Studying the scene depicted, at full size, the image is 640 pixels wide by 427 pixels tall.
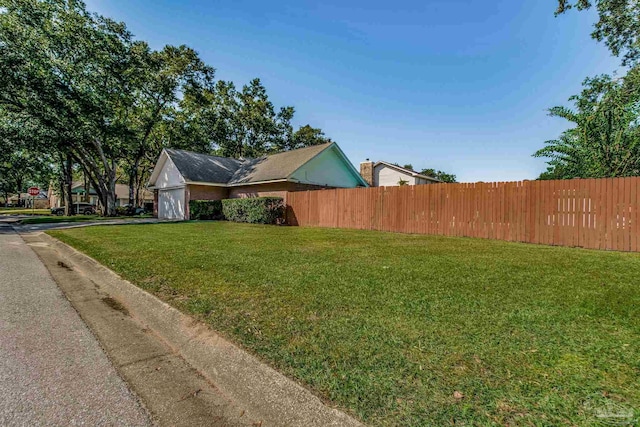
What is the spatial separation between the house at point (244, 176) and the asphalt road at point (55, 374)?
1484 centimetres

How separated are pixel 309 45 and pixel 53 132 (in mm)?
17986

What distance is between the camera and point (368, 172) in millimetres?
28031

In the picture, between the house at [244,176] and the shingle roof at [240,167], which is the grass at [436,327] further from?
the shingle roof at [240,167]

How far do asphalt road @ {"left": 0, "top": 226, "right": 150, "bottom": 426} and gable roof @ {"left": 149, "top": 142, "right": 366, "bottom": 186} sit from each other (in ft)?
50.4

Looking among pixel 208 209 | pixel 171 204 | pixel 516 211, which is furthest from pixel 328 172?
pixel 516 211

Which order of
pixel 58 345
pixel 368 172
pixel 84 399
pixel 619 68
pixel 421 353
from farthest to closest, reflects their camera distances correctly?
pixel 368 172
pixel 619 68
pixel 58 345
pixel 421 353
pixel 84 399

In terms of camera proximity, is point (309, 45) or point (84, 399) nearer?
point (84, 399)

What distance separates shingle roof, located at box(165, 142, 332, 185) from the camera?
66.0 ft

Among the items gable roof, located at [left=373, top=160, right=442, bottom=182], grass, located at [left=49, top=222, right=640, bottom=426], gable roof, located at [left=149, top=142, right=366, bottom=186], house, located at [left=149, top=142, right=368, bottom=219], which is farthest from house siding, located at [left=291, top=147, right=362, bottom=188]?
grass, located at [left=49, top=222, right=640, bottom=426]

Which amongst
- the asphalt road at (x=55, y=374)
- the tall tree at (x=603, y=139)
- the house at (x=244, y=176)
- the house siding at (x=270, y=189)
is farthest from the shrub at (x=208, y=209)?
the tall tree at (x=603, y=139)

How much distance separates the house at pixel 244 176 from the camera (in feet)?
65.2

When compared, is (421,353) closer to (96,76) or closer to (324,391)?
(324,391)

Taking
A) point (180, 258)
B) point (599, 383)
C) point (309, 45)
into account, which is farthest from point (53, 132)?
point (599, 383)

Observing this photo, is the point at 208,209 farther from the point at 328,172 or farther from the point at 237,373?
the point at 237,373
